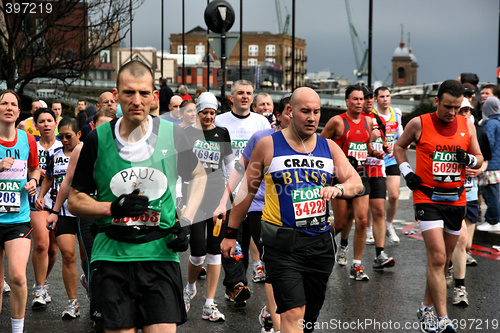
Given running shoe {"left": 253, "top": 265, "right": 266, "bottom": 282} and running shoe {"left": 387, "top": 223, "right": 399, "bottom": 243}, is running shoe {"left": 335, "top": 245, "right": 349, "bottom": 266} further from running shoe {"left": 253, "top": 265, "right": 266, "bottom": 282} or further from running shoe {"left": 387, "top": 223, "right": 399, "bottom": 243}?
running shoe {"left": 387, "top": 223, "right": 399, "bottom": 243}

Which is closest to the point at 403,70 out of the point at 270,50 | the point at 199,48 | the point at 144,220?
the point at 270,50

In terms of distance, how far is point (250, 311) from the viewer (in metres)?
6.68

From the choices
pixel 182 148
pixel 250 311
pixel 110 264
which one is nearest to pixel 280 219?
pixel 182 148

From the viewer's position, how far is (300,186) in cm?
458

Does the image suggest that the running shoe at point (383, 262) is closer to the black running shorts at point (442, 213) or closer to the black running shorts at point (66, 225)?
the black running shorts at point (442, 213)

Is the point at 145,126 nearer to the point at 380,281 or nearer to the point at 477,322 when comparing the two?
the point at 477,322

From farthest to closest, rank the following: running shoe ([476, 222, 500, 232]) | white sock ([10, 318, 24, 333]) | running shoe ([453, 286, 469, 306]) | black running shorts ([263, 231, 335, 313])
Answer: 1. running shoe ([476, 222, 500, 232])
2. running shoe ([453, 286, 469, 306])
3. white sock ([10, 318, 24, 333])
4. black running shorts ([263, 231, 335, 313])

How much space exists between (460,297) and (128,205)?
4478 millimetres

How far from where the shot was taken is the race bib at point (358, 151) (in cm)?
804

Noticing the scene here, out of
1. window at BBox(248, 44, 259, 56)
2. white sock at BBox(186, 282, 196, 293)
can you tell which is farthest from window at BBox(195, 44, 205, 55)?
white sock at BBox(186, 282, 196, 293)

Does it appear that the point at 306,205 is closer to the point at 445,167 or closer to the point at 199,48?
the point at 445,167

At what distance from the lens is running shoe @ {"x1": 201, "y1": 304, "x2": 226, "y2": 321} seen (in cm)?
634

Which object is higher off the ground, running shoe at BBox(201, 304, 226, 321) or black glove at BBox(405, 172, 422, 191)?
black glove at BBox(405, 172, 422, 191)

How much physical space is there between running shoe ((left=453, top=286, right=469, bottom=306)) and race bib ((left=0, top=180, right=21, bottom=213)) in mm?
4411
